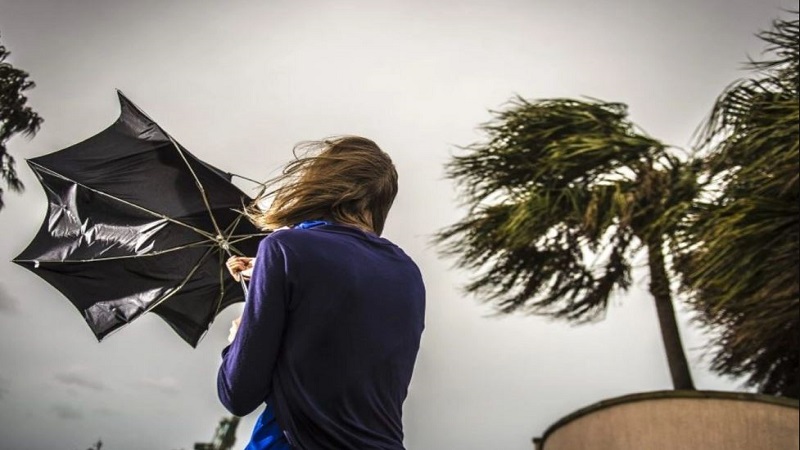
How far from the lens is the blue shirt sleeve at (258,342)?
0.48 m

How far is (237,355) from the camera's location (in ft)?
1.58

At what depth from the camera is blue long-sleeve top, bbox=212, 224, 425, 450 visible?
0.48 meters

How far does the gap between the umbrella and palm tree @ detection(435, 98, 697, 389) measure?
10.4ft

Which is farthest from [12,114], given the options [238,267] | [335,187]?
[335,187]

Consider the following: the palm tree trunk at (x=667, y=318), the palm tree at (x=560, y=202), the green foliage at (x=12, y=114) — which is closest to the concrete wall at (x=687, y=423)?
the palm tree trunk at (x=667, y=318)

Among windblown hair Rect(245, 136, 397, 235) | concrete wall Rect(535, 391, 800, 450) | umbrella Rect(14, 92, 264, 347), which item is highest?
windblown hair Rect(245, 136, 397, 235)

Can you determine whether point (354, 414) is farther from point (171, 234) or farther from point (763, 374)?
point (763, 374)

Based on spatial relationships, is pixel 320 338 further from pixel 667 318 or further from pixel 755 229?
pixel 755 229

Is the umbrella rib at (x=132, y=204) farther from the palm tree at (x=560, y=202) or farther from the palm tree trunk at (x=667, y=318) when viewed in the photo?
the palm tree at (x=560, y=202)

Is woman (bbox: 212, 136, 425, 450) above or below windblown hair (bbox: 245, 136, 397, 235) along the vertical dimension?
below

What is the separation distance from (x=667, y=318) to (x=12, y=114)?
11.9 feet

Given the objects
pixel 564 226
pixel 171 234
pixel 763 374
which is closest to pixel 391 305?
pixel 171 234

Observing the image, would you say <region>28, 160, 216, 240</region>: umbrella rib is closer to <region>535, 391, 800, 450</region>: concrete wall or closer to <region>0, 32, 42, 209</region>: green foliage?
<region>535, 391, 800, 450</region>: concrete wall

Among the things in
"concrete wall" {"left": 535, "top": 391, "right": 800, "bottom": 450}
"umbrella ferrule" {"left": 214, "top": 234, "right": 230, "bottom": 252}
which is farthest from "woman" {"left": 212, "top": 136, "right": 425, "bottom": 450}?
"concrete wall" {"left": 535, "top": 391, "right": 800, "bottom": 450}
